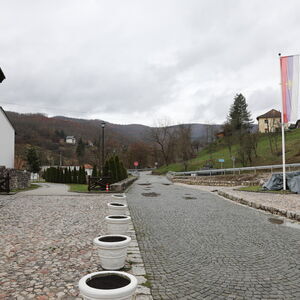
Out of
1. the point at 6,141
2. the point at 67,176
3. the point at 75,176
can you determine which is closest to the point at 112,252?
the point at 6,141

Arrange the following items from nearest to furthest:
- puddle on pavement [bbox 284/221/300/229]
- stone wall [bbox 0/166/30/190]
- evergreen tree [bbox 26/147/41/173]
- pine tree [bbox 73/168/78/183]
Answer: puddle on pavement [bbox 284/221/300/229] → stone wall [bbox 0/166/30/190] → pine tree [bbox 73/168/78/183] → evergreen tree [bbox 26/147/41/173]

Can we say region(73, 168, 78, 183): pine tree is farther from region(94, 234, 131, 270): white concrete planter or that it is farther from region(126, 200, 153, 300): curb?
region(94, 234, 131, 270): white concrete planter

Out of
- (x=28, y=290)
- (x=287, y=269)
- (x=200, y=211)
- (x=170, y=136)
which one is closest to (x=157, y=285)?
(x=28, y=290)

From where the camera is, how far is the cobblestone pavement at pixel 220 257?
3479mm

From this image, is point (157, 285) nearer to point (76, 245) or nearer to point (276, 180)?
point (76, 245)

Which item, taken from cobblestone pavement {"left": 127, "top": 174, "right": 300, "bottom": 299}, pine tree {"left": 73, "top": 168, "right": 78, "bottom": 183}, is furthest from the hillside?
cobblestone pavement {"left": 127, "top": 174, "right": 300, "bottom": 299}

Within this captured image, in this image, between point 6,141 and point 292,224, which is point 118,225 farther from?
point 6,141

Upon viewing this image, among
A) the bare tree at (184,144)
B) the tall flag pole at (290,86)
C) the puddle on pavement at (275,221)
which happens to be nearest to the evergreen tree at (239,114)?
the bare tree at (184,144)

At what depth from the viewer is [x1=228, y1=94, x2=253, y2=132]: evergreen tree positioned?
191 feet

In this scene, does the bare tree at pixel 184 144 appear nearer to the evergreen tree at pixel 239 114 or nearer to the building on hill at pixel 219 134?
the evergreen tree at pixel 239 114

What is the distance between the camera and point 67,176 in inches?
1432

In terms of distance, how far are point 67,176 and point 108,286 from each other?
35518 mm

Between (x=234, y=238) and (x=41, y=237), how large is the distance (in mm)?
4422

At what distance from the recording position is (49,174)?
4059cm
